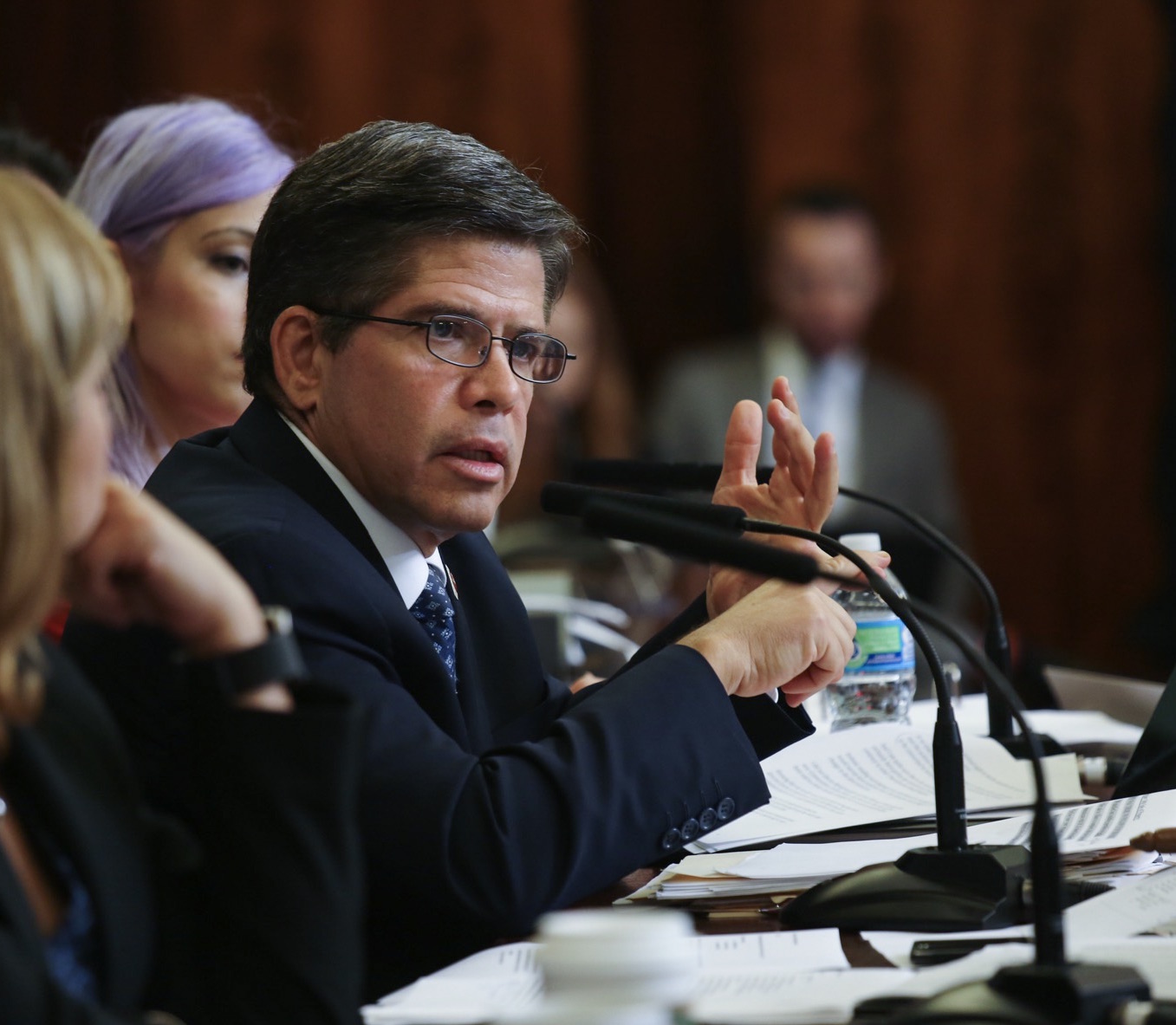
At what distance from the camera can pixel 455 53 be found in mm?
4852

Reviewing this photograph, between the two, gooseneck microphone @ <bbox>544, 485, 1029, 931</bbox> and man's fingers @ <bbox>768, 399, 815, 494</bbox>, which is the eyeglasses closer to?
man's fingers @ <bbox>768, 399, 815, 494</bbox>

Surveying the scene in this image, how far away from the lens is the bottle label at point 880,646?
1.87 m

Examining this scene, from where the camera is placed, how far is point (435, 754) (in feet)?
4.07

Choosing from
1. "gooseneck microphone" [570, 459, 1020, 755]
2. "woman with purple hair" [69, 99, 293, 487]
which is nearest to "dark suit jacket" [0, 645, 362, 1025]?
"gooseneck microphone" [570, 459, 1020, 755]

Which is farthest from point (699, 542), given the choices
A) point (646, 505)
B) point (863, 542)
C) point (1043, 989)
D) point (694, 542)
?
point (863, 542)

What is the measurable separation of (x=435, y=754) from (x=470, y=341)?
47cm

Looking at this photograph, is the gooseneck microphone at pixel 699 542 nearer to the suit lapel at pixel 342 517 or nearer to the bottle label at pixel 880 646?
the suit lapel at pixel 342 517

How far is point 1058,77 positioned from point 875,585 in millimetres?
4382

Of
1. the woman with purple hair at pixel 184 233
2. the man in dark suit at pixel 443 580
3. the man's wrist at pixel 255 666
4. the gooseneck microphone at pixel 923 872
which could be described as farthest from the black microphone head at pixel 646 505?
the woman with purple hair at pixel 184 233

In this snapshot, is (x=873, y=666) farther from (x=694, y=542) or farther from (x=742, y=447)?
(x=694, y=542)

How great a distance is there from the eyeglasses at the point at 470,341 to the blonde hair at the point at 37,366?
1.97ft

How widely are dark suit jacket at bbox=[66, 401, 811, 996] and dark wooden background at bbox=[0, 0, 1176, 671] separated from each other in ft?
12.0

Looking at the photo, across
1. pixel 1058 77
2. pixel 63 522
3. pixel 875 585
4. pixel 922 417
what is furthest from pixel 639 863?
pixel 1058 77

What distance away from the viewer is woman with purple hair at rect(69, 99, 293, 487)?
2.15m
